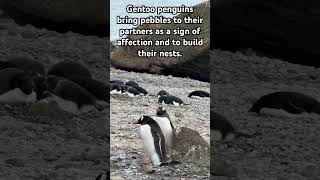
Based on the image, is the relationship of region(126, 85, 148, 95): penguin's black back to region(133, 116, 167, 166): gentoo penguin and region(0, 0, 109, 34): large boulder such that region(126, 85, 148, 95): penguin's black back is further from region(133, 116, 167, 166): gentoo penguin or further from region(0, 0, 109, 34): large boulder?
region(0, 0, 109, 34): large boulder

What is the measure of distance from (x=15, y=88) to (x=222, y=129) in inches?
92.9

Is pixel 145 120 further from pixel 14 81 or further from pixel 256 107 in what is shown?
pixel 256 107

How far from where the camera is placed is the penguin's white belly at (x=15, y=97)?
769cm

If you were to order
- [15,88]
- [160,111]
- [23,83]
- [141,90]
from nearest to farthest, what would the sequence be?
1. [160,111]
2. [141,90]
3. [15,88]
4. [23,83]

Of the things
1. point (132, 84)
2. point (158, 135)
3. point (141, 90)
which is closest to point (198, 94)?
point (141, 90)

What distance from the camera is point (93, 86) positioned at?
27.4 ft

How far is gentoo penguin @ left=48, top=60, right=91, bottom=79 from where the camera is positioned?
891cm

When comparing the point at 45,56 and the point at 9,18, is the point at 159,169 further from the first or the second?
the point at 9,18

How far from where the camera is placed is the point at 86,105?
7938mm

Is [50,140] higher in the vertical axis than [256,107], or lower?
lower

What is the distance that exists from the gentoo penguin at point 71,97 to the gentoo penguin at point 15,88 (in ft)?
0.83

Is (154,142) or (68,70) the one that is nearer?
(154,142)

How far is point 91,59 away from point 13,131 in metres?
2.78

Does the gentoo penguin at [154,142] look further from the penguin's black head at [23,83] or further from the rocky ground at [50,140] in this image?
the penguin's black head at [23,83]
